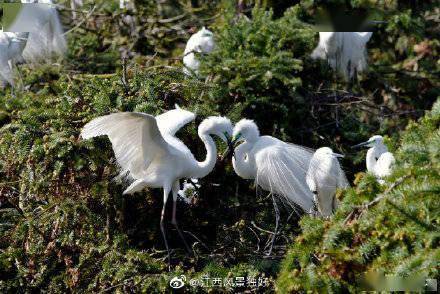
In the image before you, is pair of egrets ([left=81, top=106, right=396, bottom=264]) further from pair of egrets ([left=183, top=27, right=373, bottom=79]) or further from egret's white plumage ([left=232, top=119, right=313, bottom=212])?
pair of egrets ([left=183, top=27, right=373, bottom=79])

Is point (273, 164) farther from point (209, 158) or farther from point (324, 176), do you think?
point (209, 158)

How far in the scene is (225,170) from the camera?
5.45 m

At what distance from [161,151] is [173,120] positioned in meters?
0.27

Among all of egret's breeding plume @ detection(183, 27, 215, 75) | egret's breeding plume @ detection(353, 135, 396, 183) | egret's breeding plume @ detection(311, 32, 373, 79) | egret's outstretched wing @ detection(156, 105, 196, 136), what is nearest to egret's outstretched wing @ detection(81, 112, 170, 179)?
egret's outstretched wing @ detection(156, 105, 196, 136)

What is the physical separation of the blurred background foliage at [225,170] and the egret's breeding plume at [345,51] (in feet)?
0.51

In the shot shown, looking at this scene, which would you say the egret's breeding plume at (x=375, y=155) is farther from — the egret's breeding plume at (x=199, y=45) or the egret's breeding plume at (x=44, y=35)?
the egret's breeding plume at (x=44, y=35)

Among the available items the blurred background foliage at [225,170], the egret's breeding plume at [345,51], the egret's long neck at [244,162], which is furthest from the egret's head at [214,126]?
the egret's breeding plume at [345,51]

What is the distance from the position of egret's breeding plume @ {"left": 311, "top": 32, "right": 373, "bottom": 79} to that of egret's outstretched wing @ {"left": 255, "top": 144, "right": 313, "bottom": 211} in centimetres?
219

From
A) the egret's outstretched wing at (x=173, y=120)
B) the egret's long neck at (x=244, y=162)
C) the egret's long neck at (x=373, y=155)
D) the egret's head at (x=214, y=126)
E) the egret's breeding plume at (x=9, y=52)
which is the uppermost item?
the egret's outstretched wing at (x=173, y=120)

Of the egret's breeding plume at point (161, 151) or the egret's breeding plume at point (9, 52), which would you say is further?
the egret's breeding plume at point (9, 52)

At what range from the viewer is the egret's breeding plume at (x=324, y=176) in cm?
502

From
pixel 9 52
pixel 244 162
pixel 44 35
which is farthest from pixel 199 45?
Result: pixel 244 162

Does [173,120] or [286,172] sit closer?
[173,120]

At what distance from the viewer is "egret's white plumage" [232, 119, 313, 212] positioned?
200 inches
